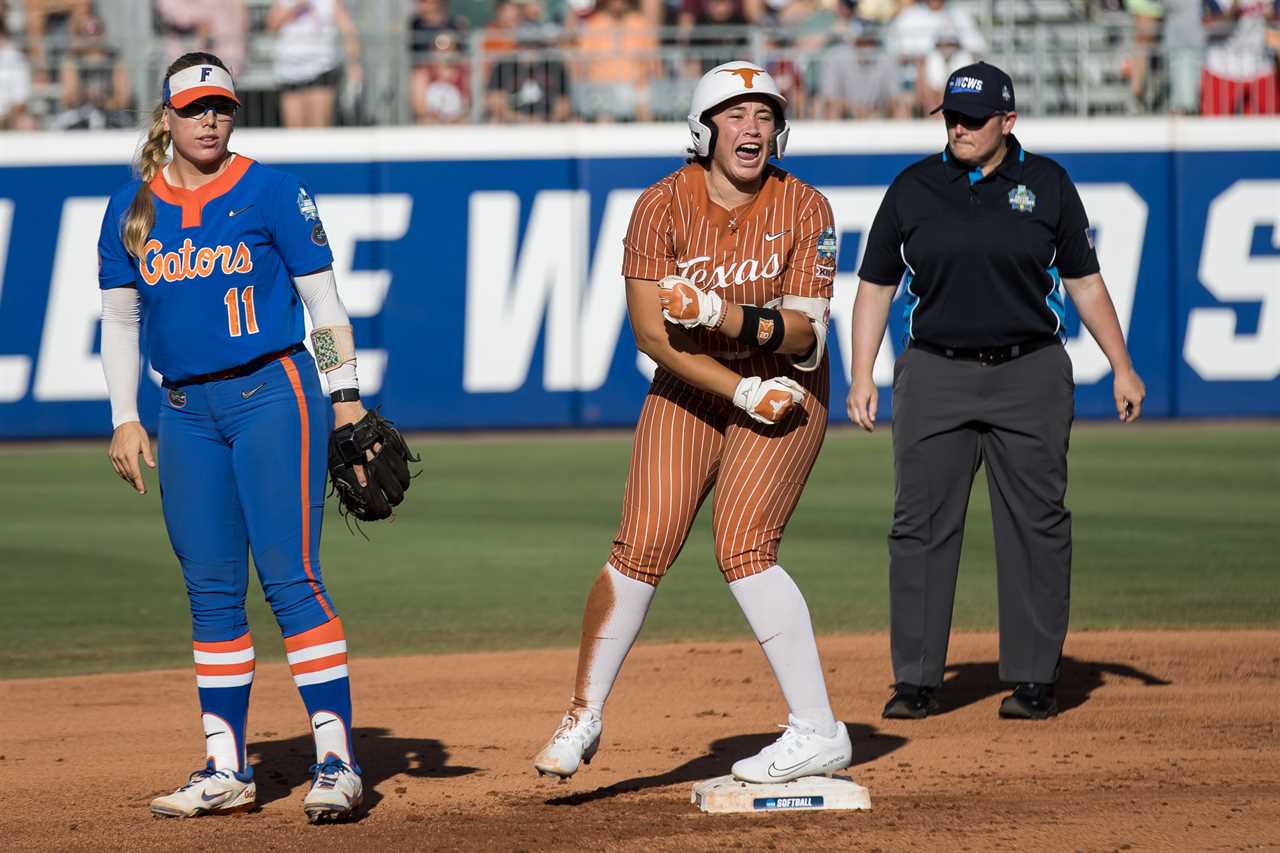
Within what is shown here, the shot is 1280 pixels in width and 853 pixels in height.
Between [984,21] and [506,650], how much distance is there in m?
12.8

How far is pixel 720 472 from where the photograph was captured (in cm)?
550

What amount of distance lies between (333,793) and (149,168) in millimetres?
1961

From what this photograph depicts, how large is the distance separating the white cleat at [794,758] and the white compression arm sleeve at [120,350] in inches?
85.5

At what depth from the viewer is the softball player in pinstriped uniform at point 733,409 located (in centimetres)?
537

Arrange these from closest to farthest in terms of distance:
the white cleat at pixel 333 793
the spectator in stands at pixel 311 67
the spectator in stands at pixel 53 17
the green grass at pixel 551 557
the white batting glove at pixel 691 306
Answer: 1. the white batting glove at pixel 691 306
2. the white cleat at pixel 333 793
3. the green grass at pixel 551 557
4. the spectator in stands at pixel 311 67
5. the spectator in stands at pixel 53 17

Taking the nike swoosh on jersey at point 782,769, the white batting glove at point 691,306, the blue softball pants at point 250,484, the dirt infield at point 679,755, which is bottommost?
the dirt infield at point 679,755

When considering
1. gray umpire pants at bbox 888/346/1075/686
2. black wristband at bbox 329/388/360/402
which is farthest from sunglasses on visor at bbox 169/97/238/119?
gray umpire pants at bbox 888/346/1075/686

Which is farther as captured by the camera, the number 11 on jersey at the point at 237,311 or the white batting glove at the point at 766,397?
the number 11 on jersey at the point at 237,311

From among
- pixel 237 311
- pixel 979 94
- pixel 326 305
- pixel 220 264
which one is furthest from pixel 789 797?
pixel 979 94

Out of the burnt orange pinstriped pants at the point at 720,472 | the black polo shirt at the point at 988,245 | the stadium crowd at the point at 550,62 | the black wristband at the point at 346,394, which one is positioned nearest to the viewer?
the burnt orange pinstriped pants at the point at 720,472

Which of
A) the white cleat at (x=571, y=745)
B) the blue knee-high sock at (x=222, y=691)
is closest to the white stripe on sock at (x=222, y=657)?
the blue knee-high sock at (x=222, y=691)

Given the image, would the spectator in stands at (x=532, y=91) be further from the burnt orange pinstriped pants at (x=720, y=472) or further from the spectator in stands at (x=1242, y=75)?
the burnt orange pinstriped pants at (x=720, y=472)

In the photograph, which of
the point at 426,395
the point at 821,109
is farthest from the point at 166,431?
the point at 821,109

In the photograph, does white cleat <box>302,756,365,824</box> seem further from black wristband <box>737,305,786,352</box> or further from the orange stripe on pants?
black wristband <box>737,305,786,352</box>
